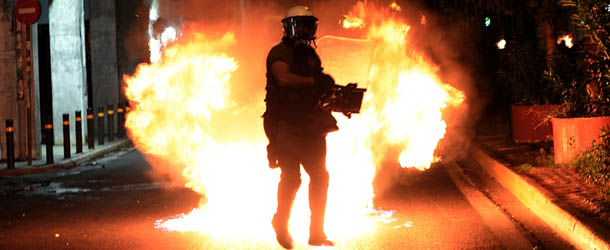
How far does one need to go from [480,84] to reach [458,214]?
19.1m

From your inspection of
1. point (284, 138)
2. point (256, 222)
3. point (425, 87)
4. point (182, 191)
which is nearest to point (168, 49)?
point (182, 191)

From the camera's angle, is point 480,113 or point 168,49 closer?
point 168,49

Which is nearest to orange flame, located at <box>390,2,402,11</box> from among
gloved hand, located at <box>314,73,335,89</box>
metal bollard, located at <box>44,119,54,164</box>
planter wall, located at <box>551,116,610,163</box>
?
planter wall, located at <box>551,116,610,163</box>

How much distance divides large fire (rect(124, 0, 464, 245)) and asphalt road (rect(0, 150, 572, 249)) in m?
0.32

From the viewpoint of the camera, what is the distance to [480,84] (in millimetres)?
27188

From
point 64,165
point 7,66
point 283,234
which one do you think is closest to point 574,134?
point 283,234

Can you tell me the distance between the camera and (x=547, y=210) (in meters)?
8.51

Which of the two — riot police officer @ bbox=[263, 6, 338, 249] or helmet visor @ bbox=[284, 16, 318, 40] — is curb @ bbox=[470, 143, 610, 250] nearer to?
riot police officer @ bbox=[263, 6, 338, 249]

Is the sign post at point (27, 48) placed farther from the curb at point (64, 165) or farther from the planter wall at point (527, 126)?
the planter wall at point (527, 126)

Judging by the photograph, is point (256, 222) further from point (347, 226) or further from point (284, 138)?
point (284, 138)

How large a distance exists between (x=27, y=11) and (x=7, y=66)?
6.28 ft

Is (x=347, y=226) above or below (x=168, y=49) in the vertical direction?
below

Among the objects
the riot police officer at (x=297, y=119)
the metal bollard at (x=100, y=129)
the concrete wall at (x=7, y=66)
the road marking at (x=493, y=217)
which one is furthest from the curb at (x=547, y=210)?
the metal bollard at (x=100, y=129)

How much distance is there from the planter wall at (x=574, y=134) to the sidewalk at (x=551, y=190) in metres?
0.25
